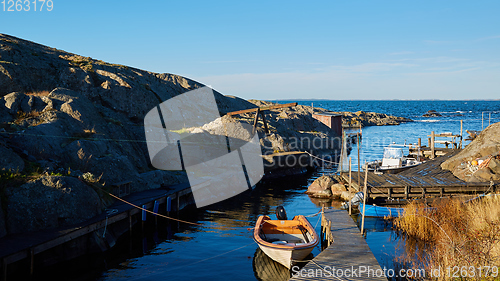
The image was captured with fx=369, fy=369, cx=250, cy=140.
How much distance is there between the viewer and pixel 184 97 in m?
52.6

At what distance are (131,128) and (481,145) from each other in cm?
2924

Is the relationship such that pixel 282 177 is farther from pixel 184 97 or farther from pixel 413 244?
pixel 413 244

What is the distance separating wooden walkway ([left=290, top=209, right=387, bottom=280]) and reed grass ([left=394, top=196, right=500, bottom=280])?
1.56 metres

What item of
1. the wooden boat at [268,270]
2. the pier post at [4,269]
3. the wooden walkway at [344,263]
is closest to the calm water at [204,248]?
the wooden boat at [268,270]

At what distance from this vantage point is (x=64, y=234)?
50.8 ft

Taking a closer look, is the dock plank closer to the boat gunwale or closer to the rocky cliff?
the rocky cliff

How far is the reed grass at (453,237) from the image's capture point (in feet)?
36.7

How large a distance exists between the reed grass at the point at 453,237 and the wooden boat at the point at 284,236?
425 centimetres

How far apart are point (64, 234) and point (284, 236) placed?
32.8 feet

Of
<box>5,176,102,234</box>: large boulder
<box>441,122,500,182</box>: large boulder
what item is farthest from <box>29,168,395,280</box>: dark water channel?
<box>441,122,500,182</box>: large boulder

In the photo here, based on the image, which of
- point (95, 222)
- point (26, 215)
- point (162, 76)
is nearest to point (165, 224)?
point (95, 222)

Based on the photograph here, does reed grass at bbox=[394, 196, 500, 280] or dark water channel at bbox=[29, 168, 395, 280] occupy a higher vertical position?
reed grass at bbox=[394, 196, 500, 280]

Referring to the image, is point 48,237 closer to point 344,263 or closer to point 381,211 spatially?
point 344,263

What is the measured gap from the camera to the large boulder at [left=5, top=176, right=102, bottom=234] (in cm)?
1592
